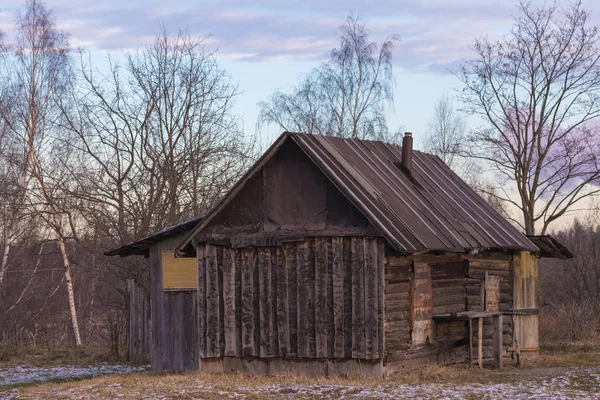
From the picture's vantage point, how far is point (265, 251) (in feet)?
59.5

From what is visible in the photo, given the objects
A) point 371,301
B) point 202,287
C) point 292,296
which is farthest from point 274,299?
point 371,301

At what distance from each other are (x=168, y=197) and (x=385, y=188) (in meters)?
13.3

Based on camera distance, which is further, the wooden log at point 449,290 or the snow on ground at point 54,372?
the snow on ground at point 54,372

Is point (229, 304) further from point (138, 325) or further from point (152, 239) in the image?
point (138, 325)

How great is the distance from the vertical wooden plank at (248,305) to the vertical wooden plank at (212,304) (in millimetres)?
642

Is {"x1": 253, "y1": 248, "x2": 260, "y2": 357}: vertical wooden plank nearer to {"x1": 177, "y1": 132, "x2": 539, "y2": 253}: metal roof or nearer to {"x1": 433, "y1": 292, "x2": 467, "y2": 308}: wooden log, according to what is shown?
{"x1": 177, "y1": 132, "x2": 539, "y2": 253}: metal roof

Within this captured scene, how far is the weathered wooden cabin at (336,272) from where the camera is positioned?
671 inches

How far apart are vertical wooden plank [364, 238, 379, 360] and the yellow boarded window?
248 inches

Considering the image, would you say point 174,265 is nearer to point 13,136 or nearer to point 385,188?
point 385,188

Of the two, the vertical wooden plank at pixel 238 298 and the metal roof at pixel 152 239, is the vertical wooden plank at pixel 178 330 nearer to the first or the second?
the metal roof at pixel 152 239

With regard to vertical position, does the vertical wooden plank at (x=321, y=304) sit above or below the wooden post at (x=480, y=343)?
above

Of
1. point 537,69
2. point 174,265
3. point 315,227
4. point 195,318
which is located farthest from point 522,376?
point 537,69

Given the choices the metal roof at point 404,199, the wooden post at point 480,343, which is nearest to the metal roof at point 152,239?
the metal roof at point 404,199

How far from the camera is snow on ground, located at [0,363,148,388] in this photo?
20.1m
